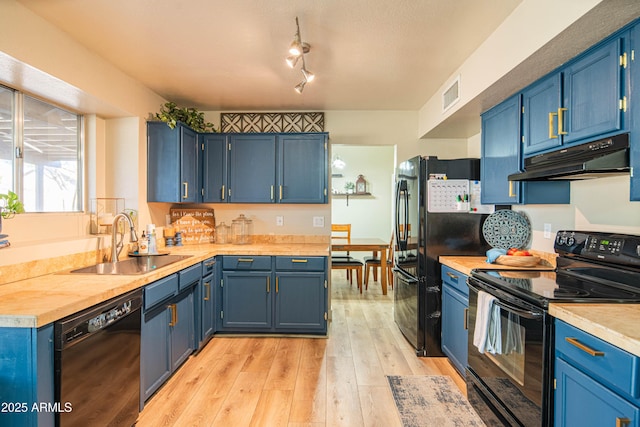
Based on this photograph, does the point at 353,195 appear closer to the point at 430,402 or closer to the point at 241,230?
the point at 241,230

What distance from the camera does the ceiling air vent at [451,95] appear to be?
269 cm

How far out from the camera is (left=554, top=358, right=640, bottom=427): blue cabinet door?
1104 mm

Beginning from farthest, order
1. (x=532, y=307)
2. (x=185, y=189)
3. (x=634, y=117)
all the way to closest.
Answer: (x=185, y=189) < (x=532, y=307) < (x=634, y=117)

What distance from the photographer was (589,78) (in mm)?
1682

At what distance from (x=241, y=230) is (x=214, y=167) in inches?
30.3

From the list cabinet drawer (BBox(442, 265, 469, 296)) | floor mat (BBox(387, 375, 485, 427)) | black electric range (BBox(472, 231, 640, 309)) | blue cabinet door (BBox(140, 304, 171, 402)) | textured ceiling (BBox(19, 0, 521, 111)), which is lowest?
floor mat (BBox(387, 375, 485, 427))

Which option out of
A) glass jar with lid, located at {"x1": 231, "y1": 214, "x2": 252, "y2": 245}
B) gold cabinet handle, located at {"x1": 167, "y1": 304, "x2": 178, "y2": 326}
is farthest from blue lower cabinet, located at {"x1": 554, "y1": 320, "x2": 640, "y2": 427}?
glass jar with lid, located at {"x1": 231, "y1": 214, "x2": 252, "y2": 245}

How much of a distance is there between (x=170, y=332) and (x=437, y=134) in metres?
3.18

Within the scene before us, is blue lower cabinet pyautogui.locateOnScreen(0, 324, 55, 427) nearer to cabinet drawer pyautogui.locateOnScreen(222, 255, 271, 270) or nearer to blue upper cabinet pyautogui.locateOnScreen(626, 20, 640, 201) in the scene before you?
cabinet drawer pyautogui.locateOnScreen(222, 255, 271, 270)

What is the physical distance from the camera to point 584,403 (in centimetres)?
126

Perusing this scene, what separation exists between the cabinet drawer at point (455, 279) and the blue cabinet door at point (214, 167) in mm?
2360

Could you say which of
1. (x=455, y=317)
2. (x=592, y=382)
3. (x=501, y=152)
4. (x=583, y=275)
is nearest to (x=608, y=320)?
(x=592, y=382)

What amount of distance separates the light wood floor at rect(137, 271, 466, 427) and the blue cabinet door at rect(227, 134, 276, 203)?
150cm

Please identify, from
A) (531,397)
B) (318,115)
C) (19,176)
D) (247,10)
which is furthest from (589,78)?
(19,176)
